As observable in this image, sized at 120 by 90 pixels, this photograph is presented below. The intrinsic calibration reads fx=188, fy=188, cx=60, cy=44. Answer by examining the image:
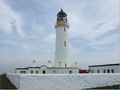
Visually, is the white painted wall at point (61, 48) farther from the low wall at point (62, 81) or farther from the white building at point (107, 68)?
the low wall at point (62, 81)

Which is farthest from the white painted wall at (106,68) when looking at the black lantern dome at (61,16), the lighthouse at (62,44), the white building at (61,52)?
the black lantern dome at (61,16)

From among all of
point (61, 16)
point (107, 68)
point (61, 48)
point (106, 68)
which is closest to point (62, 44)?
point (61, 48)

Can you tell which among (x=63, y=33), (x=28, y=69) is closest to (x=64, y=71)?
(x=63, y=33)

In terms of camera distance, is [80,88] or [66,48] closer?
[80,88]

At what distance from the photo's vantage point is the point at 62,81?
43.4 ft

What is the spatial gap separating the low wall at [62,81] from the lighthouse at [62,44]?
38.8ft

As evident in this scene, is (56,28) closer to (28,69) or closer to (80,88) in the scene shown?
(28,69)

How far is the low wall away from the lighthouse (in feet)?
38.8

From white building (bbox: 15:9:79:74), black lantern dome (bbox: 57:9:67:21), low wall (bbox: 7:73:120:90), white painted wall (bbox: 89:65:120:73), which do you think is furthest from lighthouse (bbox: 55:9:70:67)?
low wall (bbox: 7:73:120:90)

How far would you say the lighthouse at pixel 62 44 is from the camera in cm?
2708

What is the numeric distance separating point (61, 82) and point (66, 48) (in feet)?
47.6

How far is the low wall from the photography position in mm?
11961

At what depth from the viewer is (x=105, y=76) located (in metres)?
15.4

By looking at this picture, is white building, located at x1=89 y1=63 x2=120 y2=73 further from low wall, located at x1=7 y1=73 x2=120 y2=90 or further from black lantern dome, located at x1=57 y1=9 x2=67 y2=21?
low wall, located at x1=7 y1=73 x2=120 y2=90
